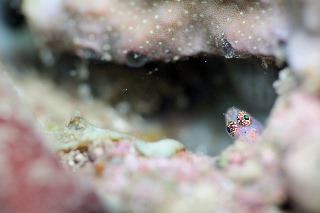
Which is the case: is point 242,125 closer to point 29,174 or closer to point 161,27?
point 161,27

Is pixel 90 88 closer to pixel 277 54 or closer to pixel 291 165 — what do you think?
pixel 277 54

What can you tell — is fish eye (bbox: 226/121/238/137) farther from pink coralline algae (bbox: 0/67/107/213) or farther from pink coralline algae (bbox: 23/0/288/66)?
pink coralline algae (bbox: 0/67/107/213)

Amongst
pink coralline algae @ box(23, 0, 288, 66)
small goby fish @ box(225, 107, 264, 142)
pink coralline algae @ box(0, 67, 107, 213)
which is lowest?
pink coralline algae @ box(0, 67, 107, 213)

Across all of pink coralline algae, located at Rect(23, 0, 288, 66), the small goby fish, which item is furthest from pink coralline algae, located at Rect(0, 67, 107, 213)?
the small goby fish

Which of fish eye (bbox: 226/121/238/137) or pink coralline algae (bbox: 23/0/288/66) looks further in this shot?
fish eye (bbox: 226/121/238/137)

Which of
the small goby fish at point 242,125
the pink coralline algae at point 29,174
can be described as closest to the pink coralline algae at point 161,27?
the small goby fish at point 242,125

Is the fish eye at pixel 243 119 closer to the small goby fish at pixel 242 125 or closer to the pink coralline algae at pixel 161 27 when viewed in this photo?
the small goby fish at pixel 242 125

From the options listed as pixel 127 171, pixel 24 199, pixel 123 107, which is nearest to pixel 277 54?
pixel 127 171
